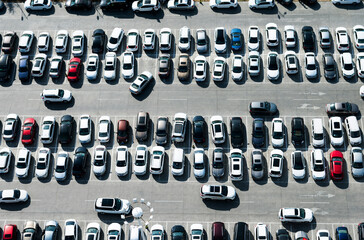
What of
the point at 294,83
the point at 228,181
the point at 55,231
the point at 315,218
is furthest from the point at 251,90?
the point at 55,231

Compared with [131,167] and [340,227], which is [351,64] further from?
[131,167]

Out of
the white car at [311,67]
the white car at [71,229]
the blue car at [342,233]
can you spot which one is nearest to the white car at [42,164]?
the white car at [71,229]

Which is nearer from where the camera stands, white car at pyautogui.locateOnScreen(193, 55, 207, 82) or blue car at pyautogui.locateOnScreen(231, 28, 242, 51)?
white car at pyautogui.locateOnScreen(193, 55, 207, 82)

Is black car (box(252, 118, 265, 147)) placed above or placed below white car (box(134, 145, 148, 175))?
above

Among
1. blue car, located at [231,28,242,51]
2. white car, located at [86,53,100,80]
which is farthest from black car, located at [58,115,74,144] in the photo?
blue car, located at [231,28,242,51]

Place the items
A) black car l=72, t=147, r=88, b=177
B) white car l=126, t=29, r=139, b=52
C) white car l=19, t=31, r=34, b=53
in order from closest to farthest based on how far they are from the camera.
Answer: black car l=72, t=147, r=88, b=177 → white car l=126, t=29, r=139, b=52 → white car l=19, t=31, r=34, b=53

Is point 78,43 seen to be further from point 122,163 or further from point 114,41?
point 122,163

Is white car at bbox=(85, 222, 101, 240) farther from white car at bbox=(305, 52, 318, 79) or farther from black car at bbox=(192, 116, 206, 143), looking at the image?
white car at bbox=(305, 52, 318, 79)
